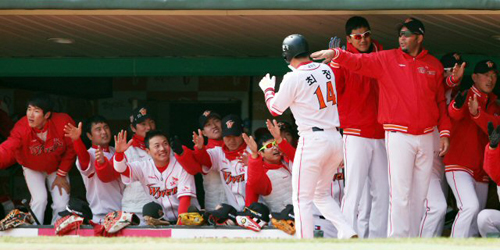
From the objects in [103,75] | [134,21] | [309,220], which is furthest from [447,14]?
[103,75]

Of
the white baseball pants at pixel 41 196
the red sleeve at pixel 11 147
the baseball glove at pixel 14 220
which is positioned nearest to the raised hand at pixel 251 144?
the white baseball pants at pixel 41 196

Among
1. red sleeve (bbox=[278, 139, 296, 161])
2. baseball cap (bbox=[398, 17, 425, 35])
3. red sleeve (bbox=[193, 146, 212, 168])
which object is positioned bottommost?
red sleeve (bbox=[193, 146, 212, 168])

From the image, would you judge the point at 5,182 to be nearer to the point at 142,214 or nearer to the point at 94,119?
the point at 94,119

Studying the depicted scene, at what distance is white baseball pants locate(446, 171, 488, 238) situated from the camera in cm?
675

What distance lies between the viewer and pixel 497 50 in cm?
845

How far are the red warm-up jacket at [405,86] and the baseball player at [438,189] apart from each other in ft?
0.54

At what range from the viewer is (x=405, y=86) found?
643cm

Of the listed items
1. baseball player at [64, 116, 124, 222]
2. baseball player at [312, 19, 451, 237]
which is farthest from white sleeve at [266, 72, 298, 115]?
baseball player at [64, 116, 124, 222]

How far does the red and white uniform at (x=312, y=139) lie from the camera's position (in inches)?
233

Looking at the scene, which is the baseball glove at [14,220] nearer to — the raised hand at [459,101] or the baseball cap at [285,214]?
the baseball cap at [285,214]

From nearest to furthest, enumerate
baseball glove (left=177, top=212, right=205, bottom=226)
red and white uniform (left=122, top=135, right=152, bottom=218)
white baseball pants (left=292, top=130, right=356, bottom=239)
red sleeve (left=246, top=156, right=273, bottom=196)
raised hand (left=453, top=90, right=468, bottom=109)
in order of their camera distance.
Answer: white baseball pants (left=292, top=130, right=356, bottom=239) → raised hand (left=453, top=90, right=468, bottom=109) → red sleeve (left=246, top=156, right=273, bottom=196) → baseball glove (left=177, top=212, right=205, bottom=226) → red and white uniform (left=122, top=135, right=152, bottom=218)

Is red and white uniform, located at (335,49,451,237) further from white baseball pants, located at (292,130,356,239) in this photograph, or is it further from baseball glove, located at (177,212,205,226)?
baseball glove, located at (177,212,205,226)

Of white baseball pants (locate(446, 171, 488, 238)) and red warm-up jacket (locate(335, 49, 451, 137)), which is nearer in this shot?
red warm-up jacket (locate(335, 49, 451, 137))

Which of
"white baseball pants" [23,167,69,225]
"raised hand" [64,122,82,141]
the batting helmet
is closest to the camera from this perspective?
the batting helmet
